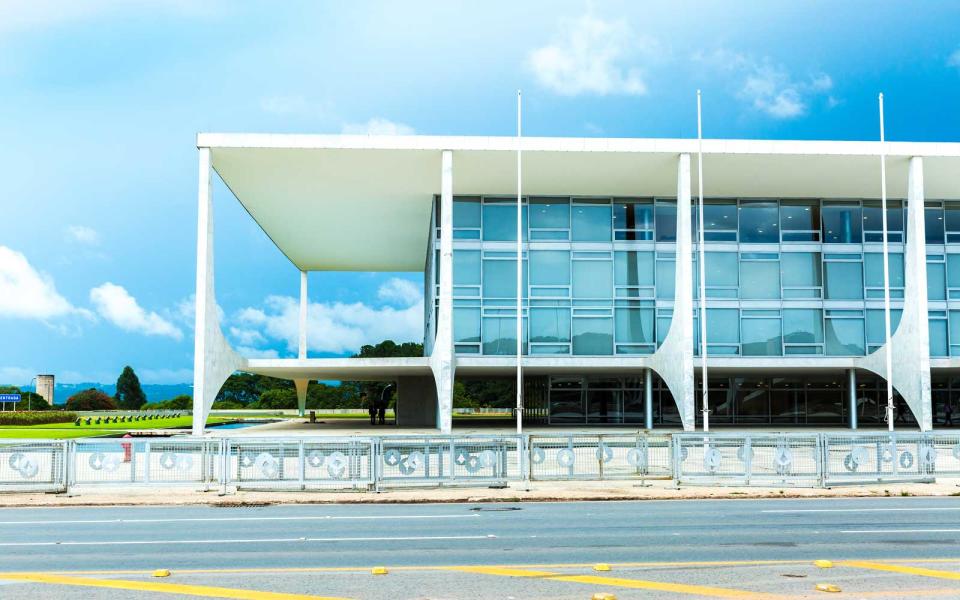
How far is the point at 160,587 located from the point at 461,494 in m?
9.30

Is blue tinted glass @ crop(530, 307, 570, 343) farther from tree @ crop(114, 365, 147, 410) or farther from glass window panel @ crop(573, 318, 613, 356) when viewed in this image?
tree @ crop(114, 365, 147, 410)

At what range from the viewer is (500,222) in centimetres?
3997

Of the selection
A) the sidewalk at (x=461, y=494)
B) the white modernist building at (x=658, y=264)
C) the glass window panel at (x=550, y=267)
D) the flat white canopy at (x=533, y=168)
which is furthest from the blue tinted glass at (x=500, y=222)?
the sidewalk at (x=461, y=494)

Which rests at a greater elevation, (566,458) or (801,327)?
(801,327)

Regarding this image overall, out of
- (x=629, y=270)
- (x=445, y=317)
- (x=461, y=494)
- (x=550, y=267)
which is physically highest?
(x=550, y=267)

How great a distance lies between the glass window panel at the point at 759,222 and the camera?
133 feet

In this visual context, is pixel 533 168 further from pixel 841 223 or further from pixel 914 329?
pixel 914 329

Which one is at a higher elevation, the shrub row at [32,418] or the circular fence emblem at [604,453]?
the circular fence emblem at [604,453]

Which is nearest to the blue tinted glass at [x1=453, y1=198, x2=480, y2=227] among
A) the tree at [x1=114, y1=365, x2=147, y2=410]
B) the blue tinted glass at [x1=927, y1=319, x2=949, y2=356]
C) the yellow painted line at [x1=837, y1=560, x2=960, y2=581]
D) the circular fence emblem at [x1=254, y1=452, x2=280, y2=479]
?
the blue tinted glass at [x1=927, y1=319, x2=949, y2=356]

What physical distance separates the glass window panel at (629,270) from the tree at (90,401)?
169ft

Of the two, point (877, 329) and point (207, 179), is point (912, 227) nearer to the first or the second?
point (877, 329)

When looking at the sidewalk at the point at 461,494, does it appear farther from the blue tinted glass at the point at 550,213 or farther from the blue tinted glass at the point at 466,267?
the blue tinted glass at the point at 550,213

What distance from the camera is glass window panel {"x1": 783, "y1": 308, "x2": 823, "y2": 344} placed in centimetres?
4012

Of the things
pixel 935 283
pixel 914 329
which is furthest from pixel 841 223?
pixel 914 329
